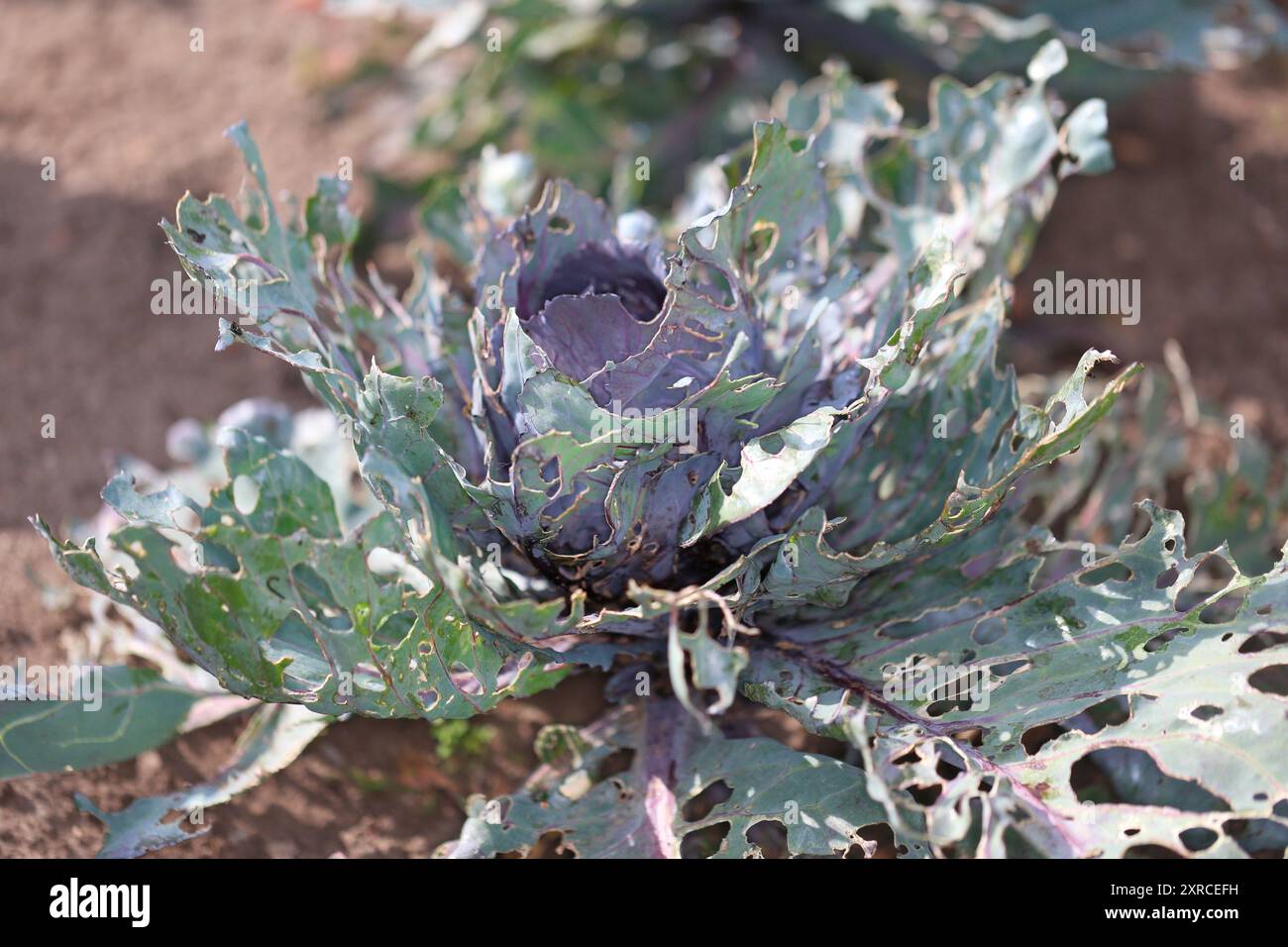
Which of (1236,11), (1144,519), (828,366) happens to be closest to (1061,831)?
(828,366)

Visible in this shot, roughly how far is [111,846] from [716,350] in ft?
4.87

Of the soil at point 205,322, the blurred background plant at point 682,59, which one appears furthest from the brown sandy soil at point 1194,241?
the blurred background plant at point 682,59

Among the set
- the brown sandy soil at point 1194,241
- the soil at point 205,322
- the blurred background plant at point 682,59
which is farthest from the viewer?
the brown sandy soil at point 1194,241

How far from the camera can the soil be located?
8.92 ft

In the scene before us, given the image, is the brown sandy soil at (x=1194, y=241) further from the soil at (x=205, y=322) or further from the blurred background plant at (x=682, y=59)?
the blurred background plant at (x=682, y=59)

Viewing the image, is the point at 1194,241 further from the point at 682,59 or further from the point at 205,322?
the point at 205,322

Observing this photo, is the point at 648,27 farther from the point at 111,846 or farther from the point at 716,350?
the point at 111,846

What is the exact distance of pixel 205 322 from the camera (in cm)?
390

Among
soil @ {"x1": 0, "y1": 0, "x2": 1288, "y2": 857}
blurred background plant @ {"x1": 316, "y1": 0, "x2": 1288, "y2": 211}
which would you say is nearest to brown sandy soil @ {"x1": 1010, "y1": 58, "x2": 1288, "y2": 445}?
soil @ {"x1": 0, "y1": 0, "x2": 1288, "y2": 857}

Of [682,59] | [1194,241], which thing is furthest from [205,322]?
[1194,241]

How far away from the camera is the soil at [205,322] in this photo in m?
2.72

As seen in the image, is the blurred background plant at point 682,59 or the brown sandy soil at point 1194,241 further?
the brown sandy soil at point 1194,241
